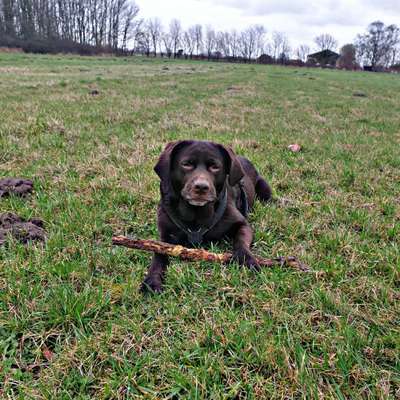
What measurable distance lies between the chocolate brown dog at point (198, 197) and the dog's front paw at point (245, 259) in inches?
1.6

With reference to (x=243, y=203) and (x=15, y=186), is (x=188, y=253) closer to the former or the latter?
(x=243, y=203)

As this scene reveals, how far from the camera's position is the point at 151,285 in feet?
7.58

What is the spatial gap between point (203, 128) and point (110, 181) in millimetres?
3651

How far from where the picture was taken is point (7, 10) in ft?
185

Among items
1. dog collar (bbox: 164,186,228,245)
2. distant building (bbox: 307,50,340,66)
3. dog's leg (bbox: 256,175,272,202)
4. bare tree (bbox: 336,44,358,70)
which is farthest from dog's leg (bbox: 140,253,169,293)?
distant building (bbox: 307,50,340,66)

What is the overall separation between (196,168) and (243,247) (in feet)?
2.46

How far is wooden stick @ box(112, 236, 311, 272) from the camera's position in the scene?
2553 mm

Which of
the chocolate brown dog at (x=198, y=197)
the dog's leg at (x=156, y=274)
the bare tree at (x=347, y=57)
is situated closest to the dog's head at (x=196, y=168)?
the chocolate brown dog at (x=198, y=197)

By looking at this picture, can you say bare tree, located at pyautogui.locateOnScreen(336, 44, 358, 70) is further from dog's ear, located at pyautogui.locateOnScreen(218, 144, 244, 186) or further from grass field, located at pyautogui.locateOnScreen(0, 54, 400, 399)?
dog's ear, located at pyautogui.locateOnScreen(218, 144, 244, 186)

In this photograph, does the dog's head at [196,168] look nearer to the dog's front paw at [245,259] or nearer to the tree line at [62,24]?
the dog's front paw at [245,259]

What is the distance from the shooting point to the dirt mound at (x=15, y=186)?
3.71 meters

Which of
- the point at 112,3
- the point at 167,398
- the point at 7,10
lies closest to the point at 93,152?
the point at 167,398

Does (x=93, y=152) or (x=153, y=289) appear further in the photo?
(x=93, y=152)

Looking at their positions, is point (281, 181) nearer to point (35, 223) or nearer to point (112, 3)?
point (35, 223)
